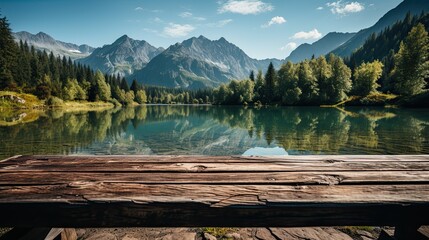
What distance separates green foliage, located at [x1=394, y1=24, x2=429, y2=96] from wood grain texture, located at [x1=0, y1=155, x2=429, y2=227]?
7737 centimetres

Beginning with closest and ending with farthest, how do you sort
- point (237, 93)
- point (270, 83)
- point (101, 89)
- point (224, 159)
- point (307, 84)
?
point (224, 159) < point (307, 84) < point (270, 83) < point (237, 93) < point (101, 89)

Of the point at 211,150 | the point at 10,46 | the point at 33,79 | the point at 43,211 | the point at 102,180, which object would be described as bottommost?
the point at 211,150

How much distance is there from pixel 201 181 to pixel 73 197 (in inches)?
48.1

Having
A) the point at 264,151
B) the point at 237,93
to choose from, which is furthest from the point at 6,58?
the point at 264,151

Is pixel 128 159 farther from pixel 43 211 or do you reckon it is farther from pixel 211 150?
pixel 211 150

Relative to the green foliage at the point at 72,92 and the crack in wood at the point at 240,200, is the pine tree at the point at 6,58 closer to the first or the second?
the green foliage at the point at 72,92

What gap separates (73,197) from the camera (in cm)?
222

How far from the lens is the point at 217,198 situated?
7.24ft

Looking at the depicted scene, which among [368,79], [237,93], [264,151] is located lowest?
[264,151]

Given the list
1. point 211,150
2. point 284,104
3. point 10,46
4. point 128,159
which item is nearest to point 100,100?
point 10,46

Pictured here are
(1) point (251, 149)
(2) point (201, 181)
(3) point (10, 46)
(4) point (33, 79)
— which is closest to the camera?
(2) point (201, 181)

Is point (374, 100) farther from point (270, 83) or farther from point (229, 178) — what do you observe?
point (229, 178)

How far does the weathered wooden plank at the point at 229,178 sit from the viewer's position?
8.30 feet

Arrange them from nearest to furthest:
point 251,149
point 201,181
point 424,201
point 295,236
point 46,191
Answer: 1. point 424,201
2. point 46,191
3. point 201,181
4. point 295,236
5. point 251,149
